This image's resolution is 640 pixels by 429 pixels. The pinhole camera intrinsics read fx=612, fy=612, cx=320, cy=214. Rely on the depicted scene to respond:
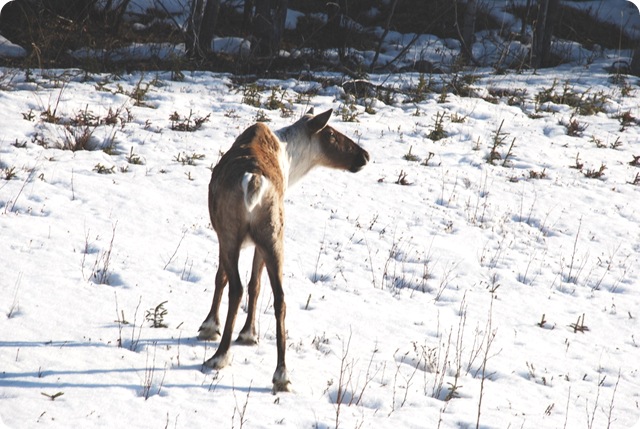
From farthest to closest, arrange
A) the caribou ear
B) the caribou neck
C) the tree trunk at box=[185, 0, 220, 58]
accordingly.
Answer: the tree trunk at box=[185, 0, 220, 58] < the caribou ear < the caribou neck

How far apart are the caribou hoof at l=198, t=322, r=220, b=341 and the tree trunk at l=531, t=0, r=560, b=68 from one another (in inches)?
528

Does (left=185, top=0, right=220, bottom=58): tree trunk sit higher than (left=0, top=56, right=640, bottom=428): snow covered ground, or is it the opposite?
(left=185, top=0, right=220, bottom=58): tree trunk

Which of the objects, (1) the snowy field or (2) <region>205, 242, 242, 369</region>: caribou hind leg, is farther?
(2) <region>205, 242, 242, 369</region>: caribou hind leg

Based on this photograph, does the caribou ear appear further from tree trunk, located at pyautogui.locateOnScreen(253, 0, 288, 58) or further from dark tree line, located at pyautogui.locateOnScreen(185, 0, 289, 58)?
tree trunk, located at pyautogui.locateOnScreen(253, 0, 288, 58)

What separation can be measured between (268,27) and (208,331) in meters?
10.8

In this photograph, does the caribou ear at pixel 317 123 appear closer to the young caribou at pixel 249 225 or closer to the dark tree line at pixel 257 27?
the young caribou at pixel 249 225

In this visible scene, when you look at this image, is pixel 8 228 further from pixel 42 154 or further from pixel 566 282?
pixel 566 282

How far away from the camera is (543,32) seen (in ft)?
53.2

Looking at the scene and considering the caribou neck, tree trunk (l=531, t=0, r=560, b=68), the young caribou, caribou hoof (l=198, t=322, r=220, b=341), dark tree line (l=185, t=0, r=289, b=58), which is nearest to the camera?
the young caribou

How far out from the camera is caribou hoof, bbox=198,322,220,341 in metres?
4.84

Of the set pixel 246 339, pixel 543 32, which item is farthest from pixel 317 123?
pixel 543 32

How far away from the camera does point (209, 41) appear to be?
47.6ft

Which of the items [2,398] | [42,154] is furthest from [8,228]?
[2,398]

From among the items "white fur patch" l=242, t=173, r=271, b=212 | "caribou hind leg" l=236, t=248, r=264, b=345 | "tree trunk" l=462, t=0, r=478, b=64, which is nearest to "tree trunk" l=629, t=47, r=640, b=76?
"tree trunk" l=462, t=0, r=478, b=64
